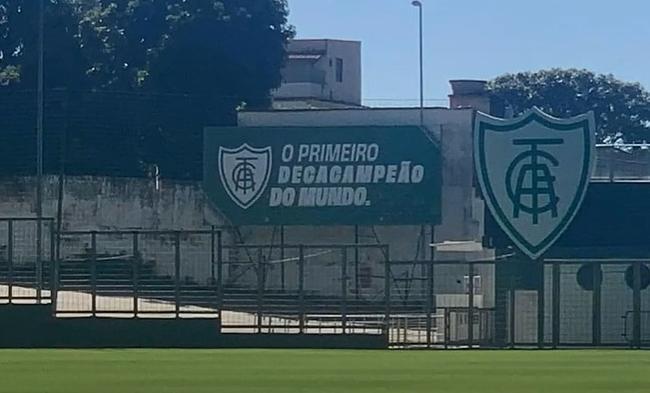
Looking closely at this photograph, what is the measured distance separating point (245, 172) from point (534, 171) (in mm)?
14232

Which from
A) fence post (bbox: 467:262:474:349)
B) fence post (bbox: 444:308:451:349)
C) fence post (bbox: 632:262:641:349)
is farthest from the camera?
fence post (bbox: 444:308:451:349)

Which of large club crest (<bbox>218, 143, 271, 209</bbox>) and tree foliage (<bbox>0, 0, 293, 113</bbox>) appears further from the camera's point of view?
tree foliage (<bbox>0, 0, 293, 113</bbox>)

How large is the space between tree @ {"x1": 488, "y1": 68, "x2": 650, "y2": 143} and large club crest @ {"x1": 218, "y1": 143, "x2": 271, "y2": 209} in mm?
39947

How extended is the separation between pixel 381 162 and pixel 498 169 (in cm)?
1320

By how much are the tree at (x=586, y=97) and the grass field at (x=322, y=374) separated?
66.0 meters

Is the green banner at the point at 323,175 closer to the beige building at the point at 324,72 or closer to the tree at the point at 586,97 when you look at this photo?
the beige building at the point at 324,72

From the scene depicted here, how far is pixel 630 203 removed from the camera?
41000 mm

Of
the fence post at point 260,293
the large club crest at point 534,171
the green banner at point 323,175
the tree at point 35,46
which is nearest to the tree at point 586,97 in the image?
the tree at point 35,46

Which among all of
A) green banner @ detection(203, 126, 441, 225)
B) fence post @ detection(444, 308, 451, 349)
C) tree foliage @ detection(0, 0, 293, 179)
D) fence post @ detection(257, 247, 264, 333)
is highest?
tree foliage @ detection(0, 0, 293, 179)

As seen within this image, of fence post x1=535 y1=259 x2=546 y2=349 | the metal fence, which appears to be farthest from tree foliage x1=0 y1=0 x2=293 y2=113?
fence post x1=535 y1=259 x2=546 y2=349

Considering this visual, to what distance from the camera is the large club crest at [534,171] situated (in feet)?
125

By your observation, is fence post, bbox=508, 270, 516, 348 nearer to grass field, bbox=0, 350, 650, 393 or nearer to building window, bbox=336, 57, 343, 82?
grass field, bbox=0, 350, 650, 393

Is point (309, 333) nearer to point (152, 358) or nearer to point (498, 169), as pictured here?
point (498, 169)

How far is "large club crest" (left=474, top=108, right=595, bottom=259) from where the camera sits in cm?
3800
